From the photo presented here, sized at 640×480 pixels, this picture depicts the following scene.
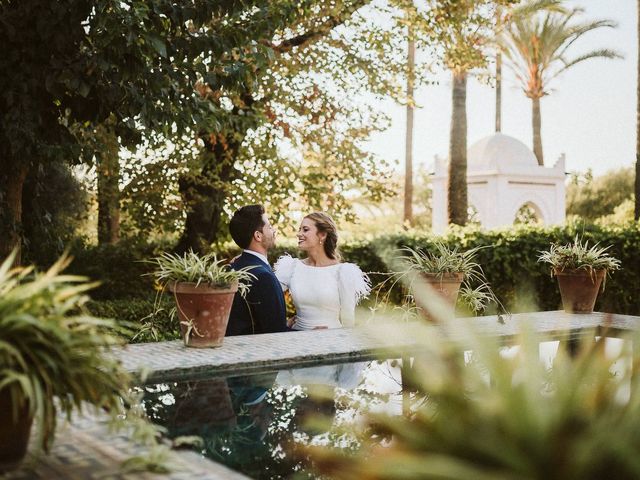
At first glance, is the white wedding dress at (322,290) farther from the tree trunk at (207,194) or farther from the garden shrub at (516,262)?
the tree trunk at (207,194)

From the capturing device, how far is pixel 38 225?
27.5 feet

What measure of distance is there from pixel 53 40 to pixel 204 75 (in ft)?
4.23

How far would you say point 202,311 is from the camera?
5.02 meters

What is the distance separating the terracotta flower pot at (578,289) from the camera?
750 cm

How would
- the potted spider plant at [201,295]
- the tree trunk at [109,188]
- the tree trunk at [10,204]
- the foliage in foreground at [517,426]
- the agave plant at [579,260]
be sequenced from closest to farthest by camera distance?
the foliage in foreground at [517,426] < the potted spider plant at [201,295] < the tree trunk at [10,204] < the agave plant at [579,260] < the tree trunk at [109,188]

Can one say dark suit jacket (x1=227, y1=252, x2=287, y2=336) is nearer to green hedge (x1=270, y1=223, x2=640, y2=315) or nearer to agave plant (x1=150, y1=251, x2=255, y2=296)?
agave plant (x1=150, y1=251, x2=255, y2=296)

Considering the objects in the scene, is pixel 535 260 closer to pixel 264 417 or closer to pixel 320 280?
pixel 320 280

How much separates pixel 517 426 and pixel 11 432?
1.75m

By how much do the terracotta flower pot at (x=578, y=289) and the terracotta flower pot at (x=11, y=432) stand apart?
591 centimetres

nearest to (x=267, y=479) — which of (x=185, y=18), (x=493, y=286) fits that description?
(x=185, y=18)

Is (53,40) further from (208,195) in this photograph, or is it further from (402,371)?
(208,195)

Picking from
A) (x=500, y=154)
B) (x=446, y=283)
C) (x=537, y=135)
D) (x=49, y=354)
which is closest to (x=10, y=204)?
(x=446, y=283)

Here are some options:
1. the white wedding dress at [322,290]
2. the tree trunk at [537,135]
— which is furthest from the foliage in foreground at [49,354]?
the tree trunk at [537,135]

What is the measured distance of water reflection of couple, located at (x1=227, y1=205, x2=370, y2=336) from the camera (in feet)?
18.4
